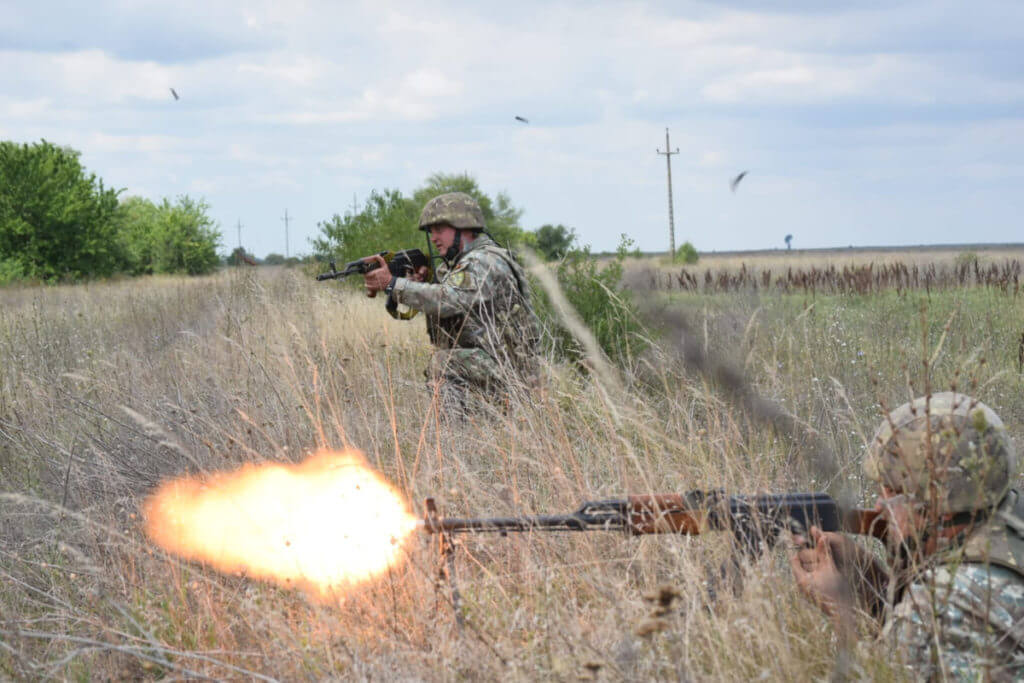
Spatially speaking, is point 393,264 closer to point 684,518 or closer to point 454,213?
point 454,213

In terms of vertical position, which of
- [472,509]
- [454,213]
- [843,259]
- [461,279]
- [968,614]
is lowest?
[472,509]

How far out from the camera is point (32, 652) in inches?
139

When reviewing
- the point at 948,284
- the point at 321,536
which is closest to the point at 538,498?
the point at 321,536

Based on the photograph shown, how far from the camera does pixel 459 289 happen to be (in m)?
5.70

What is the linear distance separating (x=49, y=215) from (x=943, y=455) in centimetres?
4615

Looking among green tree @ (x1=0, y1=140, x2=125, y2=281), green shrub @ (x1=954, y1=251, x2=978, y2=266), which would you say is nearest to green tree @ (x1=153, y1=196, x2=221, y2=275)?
green tree @ (x1=0, y1=140, x2=125, y2=281)

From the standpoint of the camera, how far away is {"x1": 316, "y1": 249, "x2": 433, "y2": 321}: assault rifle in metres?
5.96

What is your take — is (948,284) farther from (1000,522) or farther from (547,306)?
(1000,522)

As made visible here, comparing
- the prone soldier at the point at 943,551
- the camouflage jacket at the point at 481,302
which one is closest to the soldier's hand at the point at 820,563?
the prone soldier at the point at 943,551

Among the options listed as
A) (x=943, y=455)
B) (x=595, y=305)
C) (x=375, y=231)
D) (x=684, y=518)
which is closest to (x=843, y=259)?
(x=375, y=231)

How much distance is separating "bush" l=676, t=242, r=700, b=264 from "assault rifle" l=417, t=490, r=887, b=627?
170 feet

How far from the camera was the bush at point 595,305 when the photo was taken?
7590 millimetres

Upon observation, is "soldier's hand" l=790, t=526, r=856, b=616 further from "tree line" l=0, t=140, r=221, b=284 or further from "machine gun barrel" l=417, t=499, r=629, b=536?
"tree line" l=0, t=140, r=221, b=284

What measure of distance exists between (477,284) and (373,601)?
9.24ft
